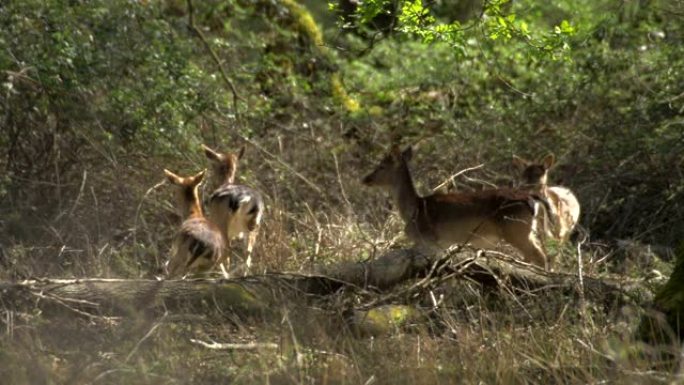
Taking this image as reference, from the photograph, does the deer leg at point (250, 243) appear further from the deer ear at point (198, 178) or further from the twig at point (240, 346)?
the twig at point (240, 346)

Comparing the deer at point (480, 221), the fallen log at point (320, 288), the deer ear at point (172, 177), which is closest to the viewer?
the fallen log at point (320, 288)

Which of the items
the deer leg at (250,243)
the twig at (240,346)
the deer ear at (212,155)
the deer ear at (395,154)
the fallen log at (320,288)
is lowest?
the deer leg at (250,243)

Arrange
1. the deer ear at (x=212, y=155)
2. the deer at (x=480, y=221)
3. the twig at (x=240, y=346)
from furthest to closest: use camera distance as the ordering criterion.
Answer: the deer ear at (x=212, y=155) → the deer at (x=480, y=221) → the twig at (x=240, y=346)

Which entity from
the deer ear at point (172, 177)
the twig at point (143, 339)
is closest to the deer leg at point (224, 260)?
the deer ear at point (172, 177)

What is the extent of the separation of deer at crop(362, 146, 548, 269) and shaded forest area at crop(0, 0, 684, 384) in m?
0.41

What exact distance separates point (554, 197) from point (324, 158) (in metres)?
3.52

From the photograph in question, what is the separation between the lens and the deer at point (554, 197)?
12742 mm

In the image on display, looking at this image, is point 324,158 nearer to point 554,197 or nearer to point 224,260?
point 224,260

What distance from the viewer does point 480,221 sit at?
12.1 meters

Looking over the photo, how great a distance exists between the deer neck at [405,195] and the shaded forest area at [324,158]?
0.34 metres

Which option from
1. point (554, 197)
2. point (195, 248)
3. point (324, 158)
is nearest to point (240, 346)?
point (195, 248)

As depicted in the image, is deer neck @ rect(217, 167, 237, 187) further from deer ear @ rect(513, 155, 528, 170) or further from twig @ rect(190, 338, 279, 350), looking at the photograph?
twig @ rect(190, 338, 279, 350)

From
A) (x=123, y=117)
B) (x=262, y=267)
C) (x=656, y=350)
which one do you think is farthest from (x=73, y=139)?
(x=656, y=350)

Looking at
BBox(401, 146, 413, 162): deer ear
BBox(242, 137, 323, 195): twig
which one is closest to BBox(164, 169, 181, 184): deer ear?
BBox(242, 137, 323, 195): twig
